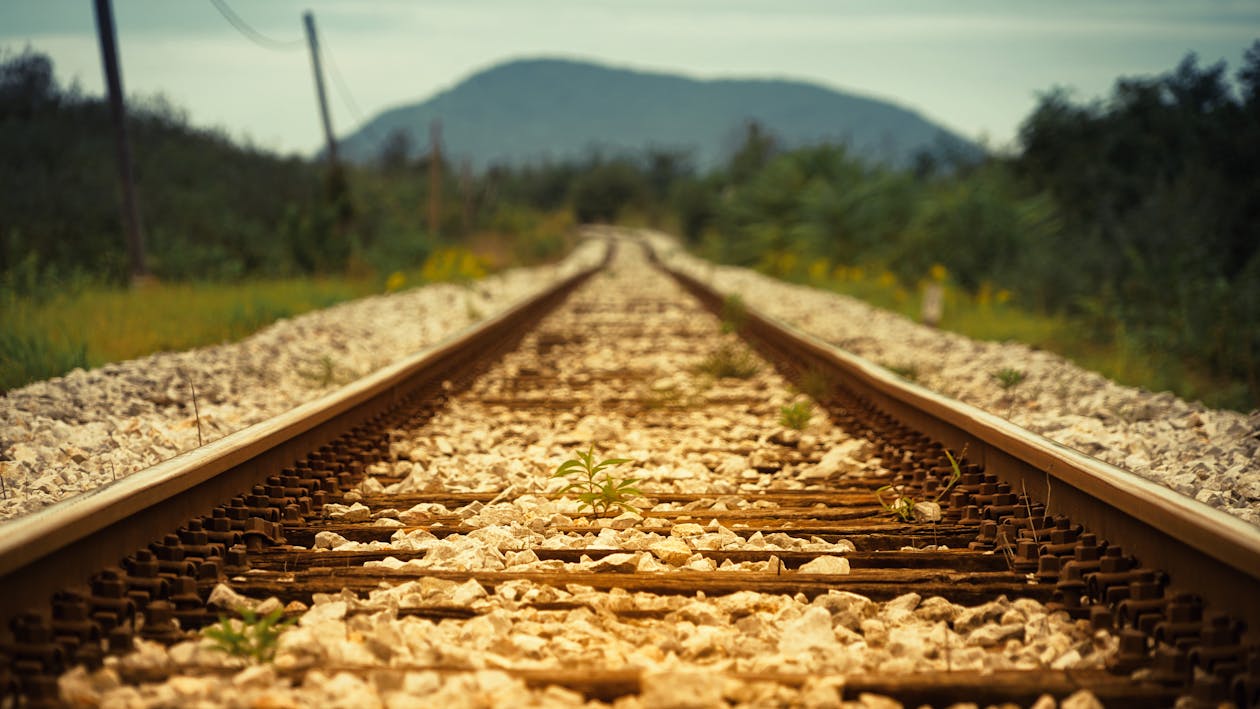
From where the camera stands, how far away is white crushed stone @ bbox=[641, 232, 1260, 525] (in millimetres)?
4039

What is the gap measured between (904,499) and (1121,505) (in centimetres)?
91

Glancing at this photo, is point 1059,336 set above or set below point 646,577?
below

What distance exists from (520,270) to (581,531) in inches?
864

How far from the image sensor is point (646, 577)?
2934mm

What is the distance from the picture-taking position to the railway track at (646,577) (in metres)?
2.20

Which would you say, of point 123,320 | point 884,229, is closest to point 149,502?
point 123,320

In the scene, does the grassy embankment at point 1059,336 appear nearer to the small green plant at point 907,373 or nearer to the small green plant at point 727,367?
the small green plant at point 907,373

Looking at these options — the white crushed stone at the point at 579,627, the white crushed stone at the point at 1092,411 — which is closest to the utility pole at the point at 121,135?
the white crushed stone at the point at 1092,411

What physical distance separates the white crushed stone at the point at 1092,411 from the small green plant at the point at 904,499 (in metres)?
0.67

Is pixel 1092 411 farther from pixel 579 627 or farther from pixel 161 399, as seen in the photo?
pixel 161 399

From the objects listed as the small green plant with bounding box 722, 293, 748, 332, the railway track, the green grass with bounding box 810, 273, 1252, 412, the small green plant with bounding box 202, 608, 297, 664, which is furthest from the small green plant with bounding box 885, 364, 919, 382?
the small green plant with bounding box 202, 608, 297, 664

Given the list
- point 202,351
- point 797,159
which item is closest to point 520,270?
point 797,159

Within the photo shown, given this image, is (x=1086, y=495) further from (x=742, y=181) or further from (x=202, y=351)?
(x=742, y=181)

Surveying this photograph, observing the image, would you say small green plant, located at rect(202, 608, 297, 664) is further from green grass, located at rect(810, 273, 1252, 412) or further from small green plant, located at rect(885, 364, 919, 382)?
green grass, located at rect(810, 273, 1252, 412)
